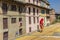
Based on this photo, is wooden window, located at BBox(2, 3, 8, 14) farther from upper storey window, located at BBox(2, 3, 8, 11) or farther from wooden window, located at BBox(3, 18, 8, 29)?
wooden window, located at BBox(3, 18, 8, 29)

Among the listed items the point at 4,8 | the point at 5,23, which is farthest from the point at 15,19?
the point at 4,8

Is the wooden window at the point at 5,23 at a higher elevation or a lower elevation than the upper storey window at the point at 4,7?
lower

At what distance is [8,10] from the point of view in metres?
28.8

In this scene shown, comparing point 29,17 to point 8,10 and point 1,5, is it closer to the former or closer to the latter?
point 8,10

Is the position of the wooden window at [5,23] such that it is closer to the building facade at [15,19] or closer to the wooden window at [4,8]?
the building facade at [15,19]

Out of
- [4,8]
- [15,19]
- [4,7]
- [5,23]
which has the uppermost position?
[4,7]

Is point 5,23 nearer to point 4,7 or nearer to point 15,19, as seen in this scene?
point 4,7

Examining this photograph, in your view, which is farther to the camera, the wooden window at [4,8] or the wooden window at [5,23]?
the wooden window at [5,23]

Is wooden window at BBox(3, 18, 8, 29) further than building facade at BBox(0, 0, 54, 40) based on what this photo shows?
Yes

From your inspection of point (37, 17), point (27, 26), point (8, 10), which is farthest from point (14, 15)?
point (37, 17)

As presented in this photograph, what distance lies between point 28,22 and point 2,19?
46.9 feet

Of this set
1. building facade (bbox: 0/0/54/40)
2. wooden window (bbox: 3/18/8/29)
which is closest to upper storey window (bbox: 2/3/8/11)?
building facade (bbox: 0/0/54/40)

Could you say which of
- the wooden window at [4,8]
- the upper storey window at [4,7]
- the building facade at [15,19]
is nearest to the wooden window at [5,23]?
the building facade at [15,19]

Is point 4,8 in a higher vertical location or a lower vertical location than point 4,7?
lower
